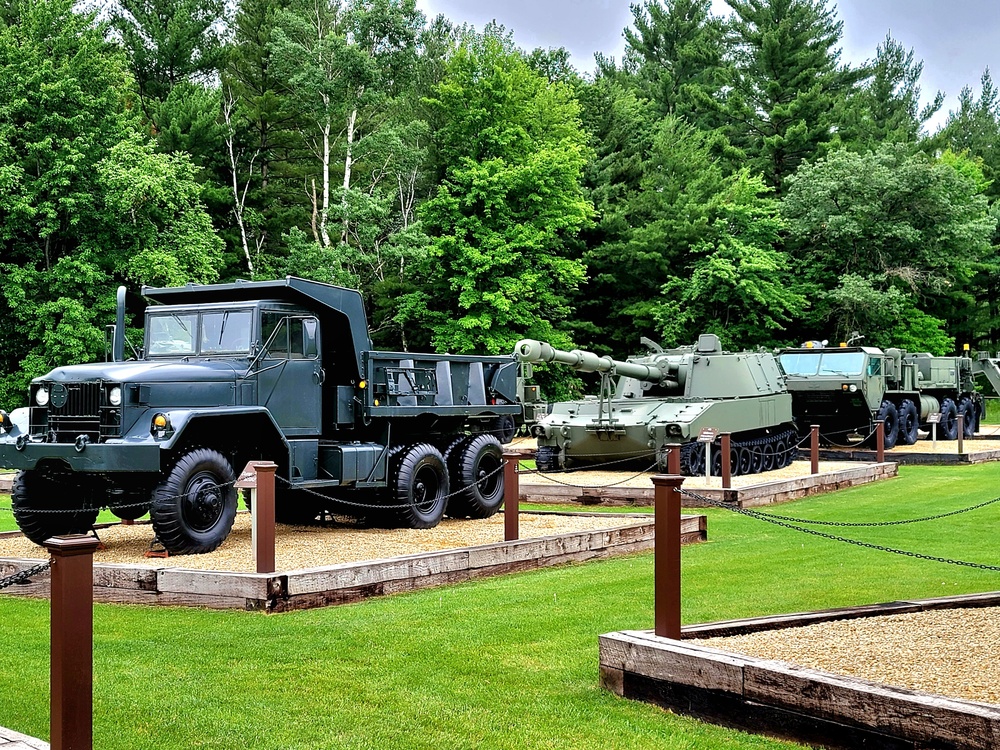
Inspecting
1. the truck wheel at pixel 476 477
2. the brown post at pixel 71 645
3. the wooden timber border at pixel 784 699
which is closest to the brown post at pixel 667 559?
the wooden timber border at pixel 784 699

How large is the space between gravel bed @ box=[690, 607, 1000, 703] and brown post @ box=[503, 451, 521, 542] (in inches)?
172

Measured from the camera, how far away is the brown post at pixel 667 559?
254 inches

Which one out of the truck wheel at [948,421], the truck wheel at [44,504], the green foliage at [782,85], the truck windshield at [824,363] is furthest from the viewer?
the green foliage at [782,85]

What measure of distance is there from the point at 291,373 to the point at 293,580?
381 centimetres

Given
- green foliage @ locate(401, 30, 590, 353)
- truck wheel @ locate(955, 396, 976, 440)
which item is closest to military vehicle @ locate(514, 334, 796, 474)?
truck wheel @ locate(955, 396, 976, 440)

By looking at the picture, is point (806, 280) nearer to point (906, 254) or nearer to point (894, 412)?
point (906, 254)

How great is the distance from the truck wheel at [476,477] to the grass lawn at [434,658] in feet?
9.97

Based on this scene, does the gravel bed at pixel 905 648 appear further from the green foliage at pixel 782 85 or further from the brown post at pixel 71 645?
the green foliage at pixel 782 85

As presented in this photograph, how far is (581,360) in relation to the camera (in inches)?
720

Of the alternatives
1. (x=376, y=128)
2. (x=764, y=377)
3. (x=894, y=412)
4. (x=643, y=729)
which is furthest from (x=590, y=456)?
(x=376, y=128)

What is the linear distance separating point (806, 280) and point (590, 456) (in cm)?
2261

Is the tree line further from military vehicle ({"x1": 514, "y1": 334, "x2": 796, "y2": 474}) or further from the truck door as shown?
the truck door

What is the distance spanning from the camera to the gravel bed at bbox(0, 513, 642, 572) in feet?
34.2

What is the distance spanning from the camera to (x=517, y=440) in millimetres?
30844
